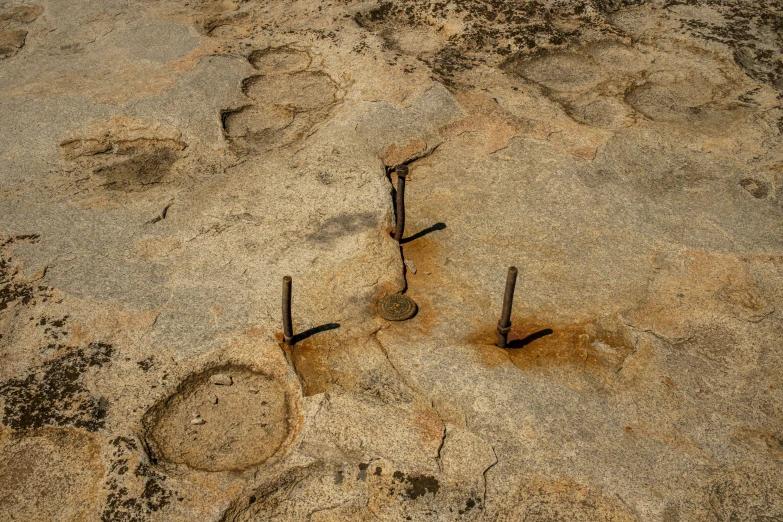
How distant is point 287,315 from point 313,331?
32cm

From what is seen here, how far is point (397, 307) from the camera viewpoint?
4305mm

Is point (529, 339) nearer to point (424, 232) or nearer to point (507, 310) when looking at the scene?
point (507, 310)

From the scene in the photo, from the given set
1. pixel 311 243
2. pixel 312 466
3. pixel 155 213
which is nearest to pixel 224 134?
pixel 155 213

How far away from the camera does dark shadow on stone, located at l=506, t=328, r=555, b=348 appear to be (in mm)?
4102

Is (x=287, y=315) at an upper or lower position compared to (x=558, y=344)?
upper

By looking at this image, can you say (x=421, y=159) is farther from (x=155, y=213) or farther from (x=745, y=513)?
(x=745, y=513)

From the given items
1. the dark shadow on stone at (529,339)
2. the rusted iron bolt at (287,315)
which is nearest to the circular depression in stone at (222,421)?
the rusted iron bolt at (287,315)

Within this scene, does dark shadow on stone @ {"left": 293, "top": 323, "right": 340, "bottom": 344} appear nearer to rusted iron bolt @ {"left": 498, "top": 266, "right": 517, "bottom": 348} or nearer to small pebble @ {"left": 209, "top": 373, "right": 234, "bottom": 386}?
small pebble @ {"left": 209, "top": 373, "right": 234, "bottom": 386}

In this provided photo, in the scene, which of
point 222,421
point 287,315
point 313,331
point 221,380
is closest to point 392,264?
point 313,331

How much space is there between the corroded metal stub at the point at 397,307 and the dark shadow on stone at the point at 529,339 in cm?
63

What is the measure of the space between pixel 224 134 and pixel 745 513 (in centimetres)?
456

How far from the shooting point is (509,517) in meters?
3.24

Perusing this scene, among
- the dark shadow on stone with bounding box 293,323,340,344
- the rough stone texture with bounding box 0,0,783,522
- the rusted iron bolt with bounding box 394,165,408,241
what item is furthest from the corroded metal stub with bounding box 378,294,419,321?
the rusted iron bolt with bounding box 394,165,408,241

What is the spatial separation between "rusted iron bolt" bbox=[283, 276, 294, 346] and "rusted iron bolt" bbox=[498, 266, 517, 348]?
3.85 feet
